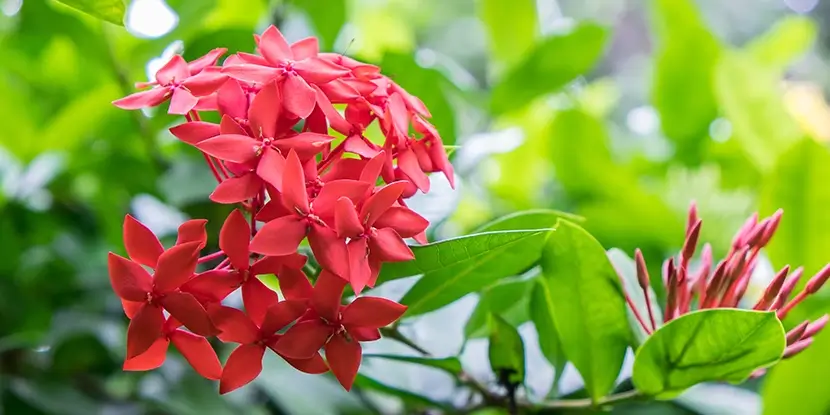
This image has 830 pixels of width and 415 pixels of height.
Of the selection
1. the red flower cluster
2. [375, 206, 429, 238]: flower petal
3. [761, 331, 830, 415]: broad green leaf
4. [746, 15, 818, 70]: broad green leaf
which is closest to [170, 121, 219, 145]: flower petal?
the red flower cluster

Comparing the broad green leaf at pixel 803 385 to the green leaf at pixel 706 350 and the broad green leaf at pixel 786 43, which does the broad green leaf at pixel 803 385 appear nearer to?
the green leaf at pixel 706 350

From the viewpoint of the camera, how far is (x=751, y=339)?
1.37 feet

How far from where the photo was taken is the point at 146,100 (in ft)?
1.41

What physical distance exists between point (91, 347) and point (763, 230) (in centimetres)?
69

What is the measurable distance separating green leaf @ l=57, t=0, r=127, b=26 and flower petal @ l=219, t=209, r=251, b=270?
0.14 metres

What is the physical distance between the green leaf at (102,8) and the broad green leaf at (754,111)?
64cm

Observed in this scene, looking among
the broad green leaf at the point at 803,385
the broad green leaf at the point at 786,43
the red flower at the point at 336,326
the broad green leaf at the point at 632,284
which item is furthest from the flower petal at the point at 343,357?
the broad green leaf at the point at 786,43

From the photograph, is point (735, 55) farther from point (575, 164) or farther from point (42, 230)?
point (42, 230)

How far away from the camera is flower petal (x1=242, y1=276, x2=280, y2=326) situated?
0.40m

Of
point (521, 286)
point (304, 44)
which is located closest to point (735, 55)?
point (521, 286)

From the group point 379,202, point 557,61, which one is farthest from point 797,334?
point 557,61

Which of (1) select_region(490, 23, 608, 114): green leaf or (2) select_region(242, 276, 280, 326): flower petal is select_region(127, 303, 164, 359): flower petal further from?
(1) select_region(490, 23, 608, 114): green leaf

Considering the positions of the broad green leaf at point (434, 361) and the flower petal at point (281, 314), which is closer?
the flower petal at point (281, 314)

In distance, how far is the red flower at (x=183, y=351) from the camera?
415mm
